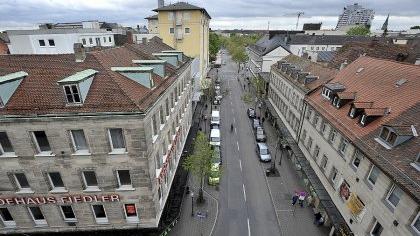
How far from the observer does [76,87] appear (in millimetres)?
17469

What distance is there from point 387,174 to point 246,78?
3281 inches

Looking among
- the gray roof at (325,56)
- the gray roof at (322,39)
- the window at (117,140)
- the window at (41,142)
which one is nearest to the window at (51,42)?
the window at (41,142)

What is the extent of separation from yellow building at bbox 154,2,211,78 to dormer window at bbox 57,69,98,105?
154 feet

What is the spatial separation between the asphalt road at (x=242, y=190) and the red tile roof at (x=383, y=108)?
526 inches

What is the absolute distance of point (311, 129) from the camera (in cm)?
3247

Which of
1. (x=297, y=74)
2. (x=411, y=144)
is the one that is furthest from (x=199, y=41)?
(x=411, y=144)

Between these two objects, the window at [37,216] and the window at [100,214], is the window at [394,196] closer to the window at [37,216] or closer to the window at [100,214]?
the window at [100,214]

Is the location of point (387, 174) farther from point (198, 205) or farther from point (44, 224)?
point (44, 224)

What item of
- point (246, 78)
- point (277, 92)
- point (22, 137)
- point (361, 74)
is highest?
point (361, 74)

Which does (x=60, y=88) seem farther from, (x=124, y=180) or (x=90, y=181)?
(x=124, y=180)

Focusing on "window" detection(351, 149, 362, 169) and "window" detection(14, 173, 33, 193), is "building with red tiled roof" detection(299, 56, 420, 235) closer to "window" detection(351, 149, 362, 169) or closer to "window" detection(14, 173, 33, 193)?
"window" detection(351, 149, 362, 169)

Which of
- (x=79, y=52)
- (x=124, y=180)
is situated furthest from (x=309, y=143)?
(x=79, y=52)

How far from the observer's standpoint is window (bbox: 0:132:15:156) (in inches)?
757

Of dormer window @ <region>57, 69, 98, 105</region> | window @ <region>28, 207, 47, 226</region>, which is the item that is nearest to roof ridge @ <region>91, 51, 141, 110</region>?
dormer window @ <region>57, 69, 98, 105</region>
